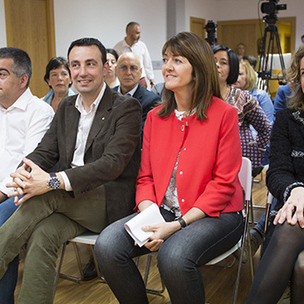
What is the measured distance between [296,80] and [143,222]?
1032 millimetres

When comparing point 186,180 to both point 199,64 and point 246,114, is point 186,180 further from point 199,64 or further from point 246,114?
point 246,114

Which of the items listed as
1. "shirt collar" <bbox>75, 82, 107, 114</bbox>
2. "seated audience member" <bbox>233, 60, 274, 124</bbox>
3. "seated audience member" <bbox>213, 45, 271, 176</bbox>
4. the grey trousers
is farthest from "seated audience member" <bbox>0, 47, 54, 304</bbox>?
"seated audience member" <bbox>233, 60, 274, 124</bbox>

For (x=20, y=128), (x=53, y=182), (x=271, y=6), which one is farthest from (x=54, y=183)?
(x=271, y=6)

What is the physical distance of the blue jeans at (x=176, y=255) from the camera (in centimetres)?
170

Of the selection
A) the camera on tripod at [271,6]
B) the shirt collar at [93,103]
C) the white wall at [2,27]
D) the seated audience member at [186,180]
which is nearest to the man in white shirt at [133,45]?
the white wall at [2,27]

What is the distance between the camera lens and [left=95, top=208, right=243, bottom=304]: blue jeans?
5.56 ft

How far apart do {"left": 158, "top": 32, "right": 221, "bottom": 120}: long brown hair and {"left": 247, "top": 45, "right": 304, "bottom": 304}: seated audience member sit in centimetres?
38

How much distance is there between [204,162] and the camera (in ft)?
6.39

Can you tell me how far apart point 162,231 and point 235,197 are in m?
0.42

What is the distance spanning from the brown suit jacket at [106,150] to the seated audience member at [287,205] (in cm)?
69

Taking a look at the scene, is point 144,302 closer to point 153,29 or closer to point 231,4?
point 153,29

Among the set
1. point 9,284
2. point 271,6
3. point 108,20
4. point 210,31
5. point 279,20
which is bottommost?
point 9,284

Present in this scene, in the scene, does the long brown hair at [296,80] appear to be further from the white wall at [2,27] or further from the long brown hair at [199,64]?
the white wall at [2,27]

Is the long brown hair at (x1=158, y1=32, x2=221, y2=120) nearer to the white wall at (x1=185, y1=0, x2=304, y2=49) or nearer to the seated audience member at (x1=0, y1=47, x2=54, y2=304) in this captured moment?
the seated audience member at (x1=0, y1=47, x2=54, y2=304)
